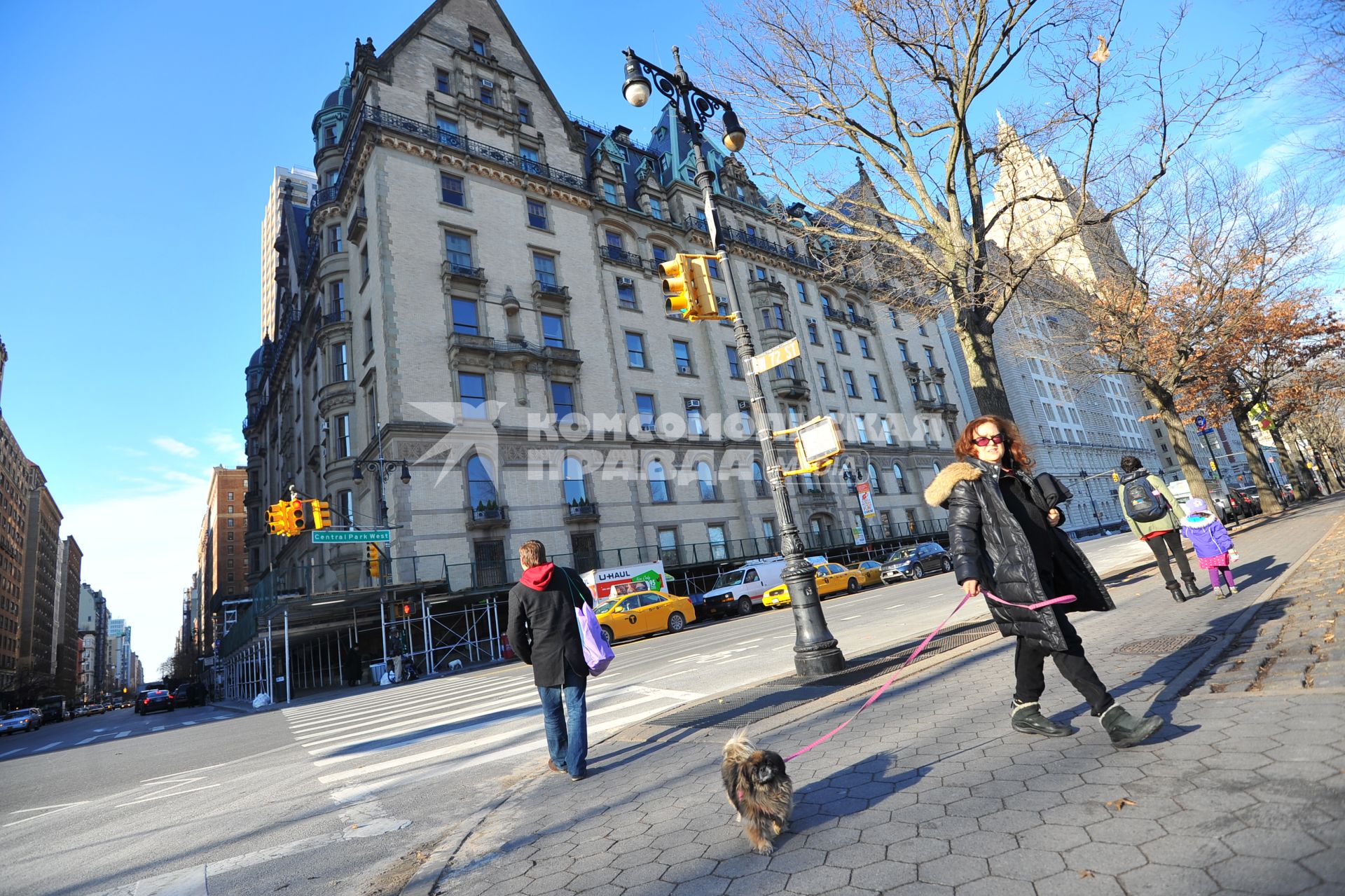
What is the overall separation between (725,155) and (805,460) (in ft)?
143

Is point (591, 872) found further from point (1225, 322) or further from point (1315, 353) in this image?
point (1315, 353)

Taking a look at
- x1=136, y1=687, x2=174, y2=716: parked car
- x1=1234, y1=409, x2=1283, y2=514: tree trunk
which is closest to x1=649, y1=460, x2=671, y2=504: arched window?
x1=1234, y1=409, x2=1283, y2=514: tree trunk

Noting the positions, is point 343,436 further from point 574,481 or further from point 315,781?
point 315,781

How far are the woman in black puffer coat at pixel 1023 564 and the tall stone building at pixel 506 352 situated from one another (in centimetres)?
2014

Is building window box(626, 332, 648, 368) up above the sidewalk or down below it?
above

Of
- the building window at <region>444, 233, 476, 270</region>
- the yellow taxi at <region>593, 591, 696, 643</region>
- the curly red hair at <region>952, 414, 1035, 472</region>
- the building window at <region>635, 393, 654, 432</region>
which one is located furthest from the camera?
the building window at <region>635, 393, 654, 432</region>

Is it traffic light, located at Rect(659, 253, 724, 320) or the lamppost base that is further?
traffic light, located at Rect(659, 253, 724, 320)

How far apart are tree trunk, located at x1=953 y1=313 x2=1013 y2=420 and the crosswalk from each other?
313 inches

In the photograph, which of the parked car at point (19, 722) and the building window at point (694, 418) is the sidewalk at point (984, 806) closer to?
the building window at point (694, 418)

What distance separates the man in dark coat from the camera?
509 centimetres

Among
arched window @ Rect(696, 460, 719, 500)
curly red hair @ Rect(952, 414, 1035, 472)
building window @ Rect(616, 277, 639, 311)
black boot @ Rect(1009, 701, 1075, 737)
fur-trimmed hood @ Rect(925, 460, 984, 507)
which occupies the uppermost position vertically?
building window @ Rect(616, 277, 639, 311)

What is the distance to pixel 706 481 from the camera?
34.2 m

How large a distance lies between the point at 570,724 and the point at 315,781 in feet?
10.6

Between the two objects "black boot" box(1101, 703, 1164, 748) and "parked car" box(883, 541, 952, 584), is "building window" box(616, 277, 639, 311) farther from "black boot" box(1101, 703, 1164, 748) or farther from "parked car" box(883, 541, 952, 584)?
"black boot" box(1101, 703, 1164, 748)
